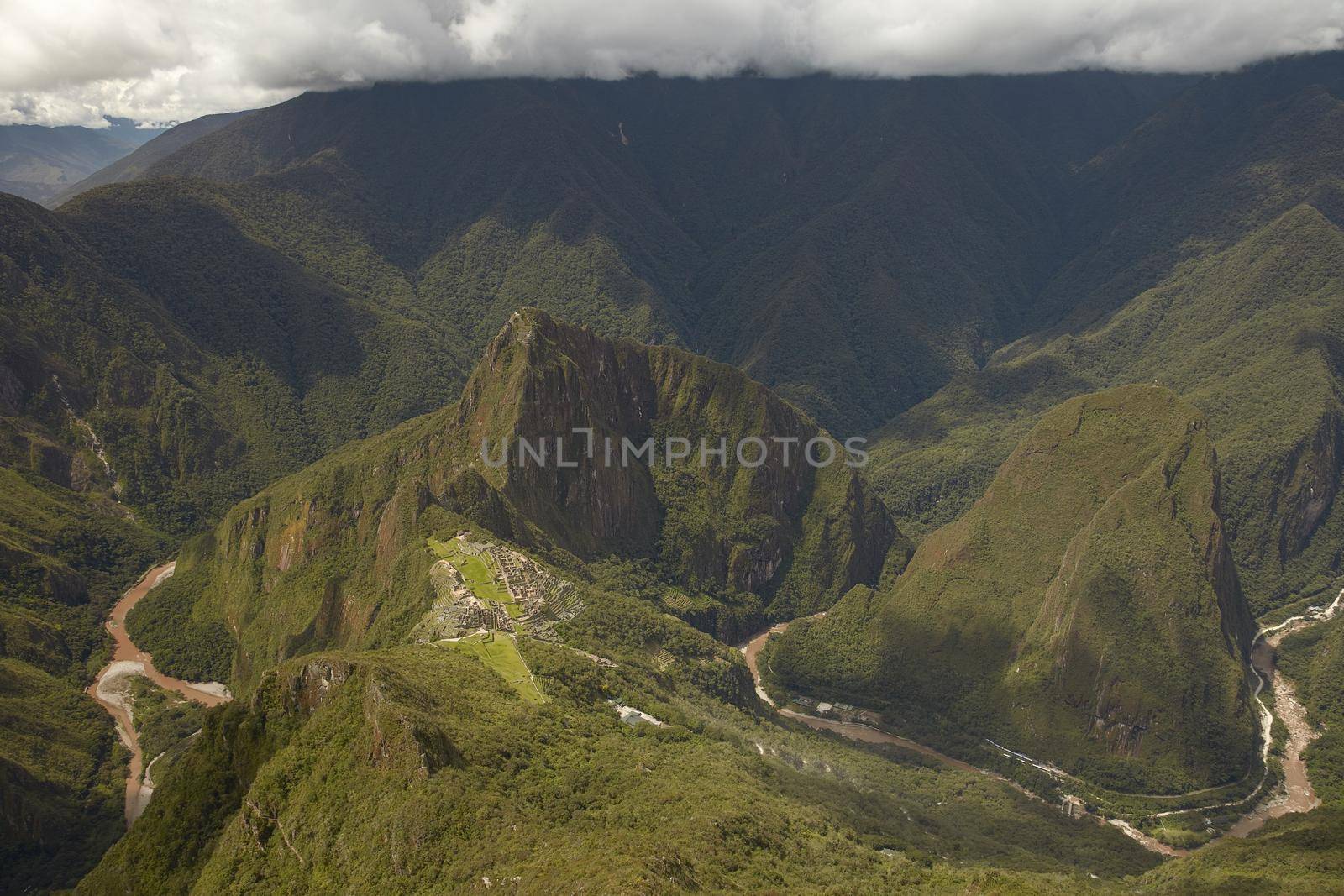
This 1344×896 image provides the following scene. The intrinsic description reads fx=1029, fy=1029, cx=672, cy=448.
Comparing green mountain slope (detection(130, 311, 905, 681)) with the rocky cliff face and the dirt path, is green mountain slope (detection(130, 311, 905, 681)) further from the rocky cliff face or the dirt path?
the dirt path

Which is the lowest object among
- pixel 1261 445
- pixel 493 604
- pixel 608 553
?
pixel 608 553

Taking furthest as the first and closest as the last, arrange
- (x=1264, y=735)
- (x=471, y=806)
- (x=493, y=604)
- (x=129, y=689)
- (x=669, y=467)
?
(x=669, y=467)
(x=1264, y=735)
(x=129, y=689)
(x=493, y=604)
(x=471, y=806)

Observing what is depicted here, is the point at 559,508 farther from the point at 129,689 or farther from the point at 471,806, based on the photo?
the point at 471,806

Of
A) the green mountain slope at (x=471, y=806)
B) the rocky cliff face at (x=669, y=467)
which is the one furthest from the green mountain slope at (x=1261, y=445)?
the green mountain slope at (x=471, y=806)

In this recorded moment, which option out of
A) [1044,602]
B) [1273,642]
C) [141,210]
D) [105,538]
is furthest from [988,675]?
[141,210]

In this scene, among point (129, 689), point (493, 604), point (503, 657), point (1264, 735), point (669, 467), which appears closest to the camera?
point (503, 657)

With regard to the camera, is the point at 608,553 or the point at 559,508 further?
the point at 608,553

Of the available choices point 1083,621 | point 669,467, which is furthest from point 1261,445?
point 669,467

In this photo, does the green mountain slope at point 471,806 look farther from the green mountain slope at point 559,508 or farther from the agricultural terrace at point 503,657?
the green mountain slope at point 559,508
